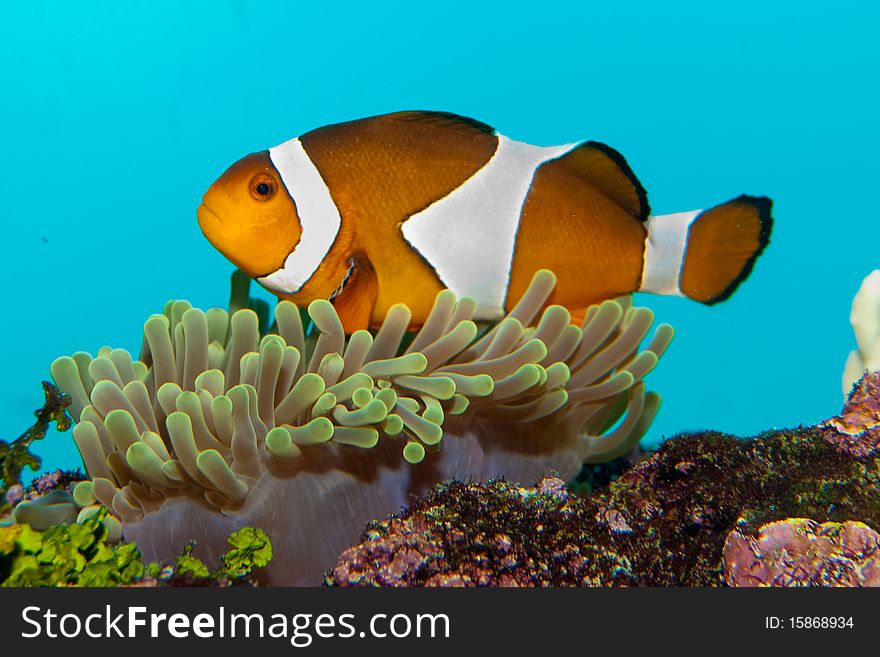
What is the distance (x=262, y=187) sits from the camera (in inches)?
56.0

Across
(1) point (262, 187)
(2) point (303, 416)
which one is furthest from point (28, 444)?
(1) point (262, 187)

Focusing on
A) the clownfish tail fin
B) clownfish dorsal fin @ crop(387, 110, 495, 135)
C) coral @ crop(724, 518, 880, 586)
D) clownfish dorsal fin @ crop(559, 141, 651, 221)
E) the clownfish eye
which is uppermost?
clownfish dorsal fin @ crop(387, 110, 495, 135)

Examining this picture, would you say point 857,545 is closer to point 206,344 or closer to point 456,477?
point 456,477

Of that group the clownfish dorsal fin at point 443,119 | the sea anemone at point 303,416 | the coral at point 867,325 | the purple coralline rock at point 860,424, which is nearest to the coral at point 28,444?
the sea anemone at point 303,416

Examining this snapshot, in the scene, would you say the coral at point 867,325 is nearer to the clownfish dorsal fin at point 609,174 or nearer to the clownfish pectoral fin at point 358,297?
the clownfish dorsal fin at point 609,174

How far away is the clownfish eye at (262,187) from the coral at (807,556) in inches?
41.7

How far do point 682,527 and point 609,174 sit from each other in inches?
31.3

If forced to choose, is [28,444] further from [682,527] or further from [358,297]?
[682,527]

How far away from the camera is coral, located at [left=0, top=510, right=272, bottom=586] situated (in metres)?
1.05

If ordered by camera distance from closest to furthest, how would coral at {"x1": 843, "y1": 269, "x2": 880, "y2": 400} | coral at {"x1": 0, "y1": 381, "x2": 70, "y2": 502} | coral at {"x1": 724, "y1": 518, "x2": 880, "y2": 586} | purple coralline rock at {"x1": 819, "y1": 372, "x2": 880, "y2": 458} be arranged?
coral at {"x1": 724, "y1": 518, "x2": 880, "y2": 586}
coral at {"x1": 0, "y1": 381, "x2": 70, "y2": 502}
purple coralline rock at {"x1": 819, "y1": 372, "x2": 880, "y2": 458}
coral at {"x1": 843, "y1": 269, "x2": 880, "y2": 400}

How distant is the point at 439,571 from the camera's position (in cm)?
108

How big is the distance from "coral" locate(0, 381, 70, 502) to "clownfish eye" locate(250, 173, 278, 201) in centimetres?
52

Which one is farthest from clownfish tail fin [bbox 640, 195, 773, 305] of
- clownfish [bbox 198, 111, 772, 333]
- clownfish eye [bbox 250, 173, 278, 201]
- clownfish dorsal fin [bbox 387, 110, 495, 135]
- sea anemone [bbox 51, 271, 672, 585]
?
clownfish eye [bbox 250, 173, 278, 201]

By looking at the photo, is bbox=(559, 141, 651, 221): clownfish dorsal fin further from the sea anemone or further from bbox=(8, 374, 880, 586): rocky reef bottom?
bbox=(8, 374, 880, 586): rocky reef bottom
